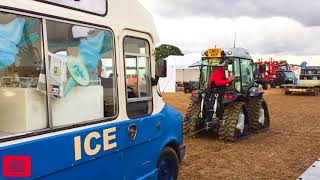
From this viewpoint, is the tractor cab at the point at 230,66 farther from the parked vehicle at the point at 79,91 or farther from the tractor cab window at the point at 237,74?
the parked vehicle at the point at 79,91

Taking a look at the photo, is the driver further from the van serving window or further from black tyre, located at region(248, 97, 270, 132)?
the van serving window

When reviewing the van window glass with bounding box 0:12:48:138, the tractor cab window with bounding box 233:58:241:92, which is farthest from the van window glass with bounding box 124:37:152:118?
the tractor cab window with bounding box 233:58:241:92

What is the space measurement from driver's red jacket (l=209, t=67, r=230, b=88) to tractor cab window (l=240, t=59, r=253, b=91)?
3.79 feet

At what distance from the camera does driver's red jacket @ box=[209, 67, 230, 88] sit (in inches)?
465

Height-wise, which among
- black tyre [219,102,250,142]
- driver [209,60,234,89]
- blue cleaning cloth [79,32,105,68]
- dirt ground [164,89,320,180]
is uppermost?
blue cleaning cloth [79,32,105,68]

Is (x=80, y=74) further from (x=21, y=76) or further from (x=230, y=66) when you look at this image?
(x=230, y=66)

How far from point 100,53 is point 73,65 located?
46 centimetres

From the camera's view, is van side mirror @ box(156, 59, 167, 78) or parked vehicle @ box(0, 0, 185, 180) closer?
parked vehicle @ box(0, 0, 185, 180)

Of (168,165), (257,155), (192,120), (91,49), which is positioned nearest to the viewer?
(91,49)

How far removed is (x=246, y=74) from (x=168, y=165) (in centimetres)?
732

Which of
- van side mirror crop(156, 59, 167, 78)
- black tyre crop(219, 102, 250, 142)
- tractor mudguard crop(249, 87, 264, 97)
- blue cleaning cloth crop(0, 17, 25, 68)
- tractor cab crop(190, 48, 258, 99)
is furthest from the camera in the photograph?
tractor mudguard crop(249, 87, 264, 97)

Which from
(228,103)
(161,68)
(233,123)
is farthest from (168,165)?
(228,103)

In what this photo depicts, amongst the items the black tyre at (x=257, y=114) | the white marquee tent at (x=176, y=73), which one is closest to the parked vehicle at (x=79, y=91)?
the black tyre at (x=257, y=114)

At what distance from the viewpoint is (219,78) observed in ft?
38.9
